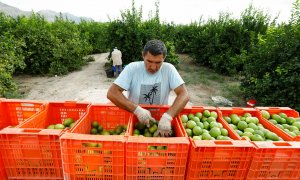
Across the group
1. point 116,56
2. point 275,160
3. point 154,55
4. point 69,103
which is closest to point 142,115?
point 154,55

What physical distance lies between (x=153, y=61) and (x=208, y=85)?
Result: 27.1ft

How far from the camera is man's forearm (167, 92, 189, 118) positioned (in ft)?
9.21

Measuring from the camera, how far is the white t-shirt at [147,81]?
316 cm

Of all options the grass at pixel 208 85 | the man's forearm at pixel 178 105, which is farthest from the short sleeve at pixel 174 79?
the grass at pixel 208 85

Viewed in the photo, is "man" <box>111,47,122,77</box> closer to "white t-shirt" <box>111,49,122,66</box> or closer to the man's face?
"white t-shirt" <box>111,49,122,66</box>

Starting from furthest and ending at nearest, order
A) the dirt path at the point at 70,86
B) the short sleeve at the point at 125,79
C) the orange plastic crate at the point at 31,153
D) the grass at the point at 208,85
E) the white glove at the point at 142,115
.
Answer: the grass at the point at 208,85, the dirt path at the point at 70,86, the short sleeve at the point at 125,79, the white glove at the point at 142,115, the orange plastic crate at the point at 31,153

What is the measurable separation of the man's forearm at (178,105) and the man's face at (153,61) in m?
0.50

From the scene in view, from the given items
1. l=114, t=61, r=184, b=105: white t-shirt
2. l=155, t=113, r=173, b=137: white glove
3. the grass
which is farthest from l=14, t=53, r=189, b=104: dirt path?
l=155, t=113, r=173, b=137: white glove

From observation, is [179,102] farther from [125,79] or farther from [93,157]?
[93,157]

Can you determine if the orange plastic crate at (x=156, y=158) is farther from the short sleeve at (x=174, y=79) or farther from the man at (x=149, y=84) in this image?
the short sleeve at (x=174, y=79)

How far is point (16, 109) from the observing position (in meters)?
3.18

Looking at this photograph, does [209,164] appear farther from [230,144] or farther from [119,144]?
[119,144]

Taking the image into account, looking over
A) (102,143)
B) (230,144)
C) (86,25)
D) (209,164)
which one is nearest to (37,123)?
(102,143)

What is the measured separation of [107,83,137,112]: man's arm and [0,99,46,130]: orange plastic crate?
970 millimetres
